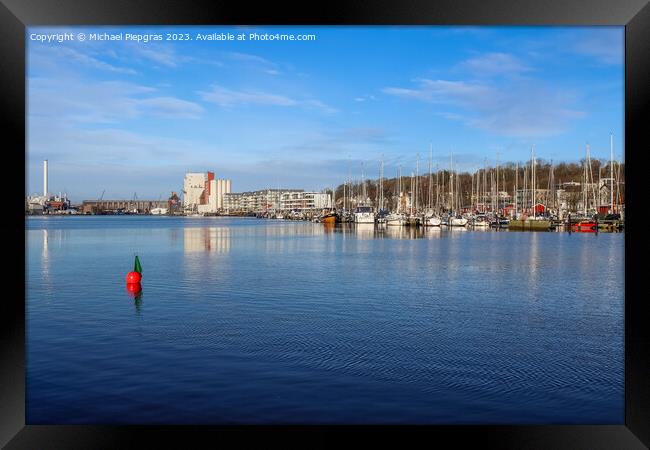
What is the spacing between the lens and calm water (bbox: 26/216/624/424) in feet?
23.7

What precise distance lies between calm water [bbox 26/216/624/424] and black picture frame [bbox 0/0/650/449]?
144 centimetres

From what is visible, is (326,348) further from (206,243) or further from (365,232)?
(365,232)

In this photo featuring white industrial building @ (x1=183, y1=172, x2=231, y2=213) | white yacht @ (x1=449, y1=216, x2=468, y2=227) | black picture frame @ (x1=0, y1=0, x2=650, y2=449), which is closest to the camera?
black picture frame @ (x1=0, y1=0, x2=650, y2=449)

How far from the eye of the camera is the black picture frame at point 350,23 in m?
5.17

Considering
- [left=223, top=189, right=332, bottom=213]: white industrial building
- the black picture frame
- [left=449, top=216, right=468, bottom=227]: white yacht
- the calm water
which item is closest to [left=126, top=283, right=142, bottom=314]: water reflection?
the calm water

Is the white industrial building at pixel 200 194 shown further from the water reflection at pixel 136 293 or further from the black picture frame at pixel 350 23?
the black picture frame at pixel 350 23

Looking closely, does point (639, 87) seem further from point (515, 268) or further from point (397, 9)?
point (515, 268)

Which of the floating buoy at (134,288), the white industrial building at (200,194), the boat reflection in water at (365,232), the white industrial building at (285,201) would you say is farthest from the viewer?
the white industrial building at (200,194)

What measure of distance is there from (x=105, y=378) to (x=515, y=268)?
19.0m

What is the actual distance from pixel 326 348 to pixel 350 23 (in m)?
6.15

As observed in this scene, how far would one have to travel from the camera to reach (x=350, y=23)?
5.56m

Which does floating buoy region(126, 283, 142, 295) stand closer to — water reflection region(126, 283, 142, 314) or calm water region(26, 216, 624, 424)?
water reflection region(126, 283, 142, 314)

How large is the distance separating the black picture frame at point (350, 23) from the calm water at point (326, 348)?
1437mm

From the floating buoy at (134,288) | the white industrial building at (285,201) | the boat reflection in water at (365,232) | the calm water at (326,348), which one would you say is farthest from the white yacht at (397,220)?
the white industrial building at (285,201)
